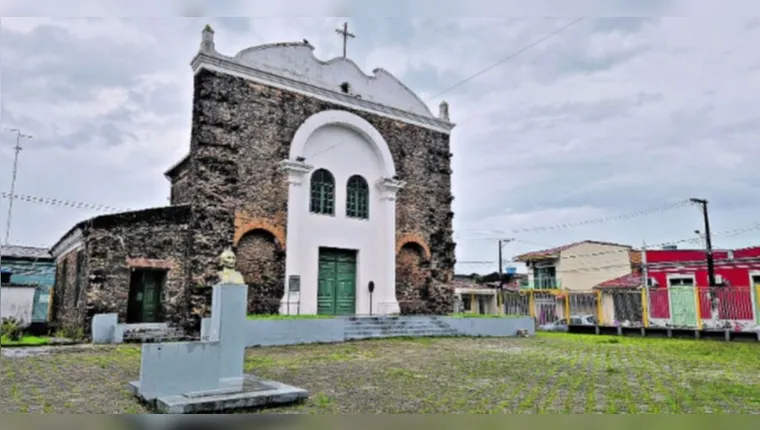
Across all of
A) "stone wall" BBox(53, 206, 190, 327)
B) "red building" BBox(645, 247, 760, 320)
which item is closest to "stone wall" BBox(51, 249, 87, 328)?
"stone wall" BBox(53, 206, 190, 327)

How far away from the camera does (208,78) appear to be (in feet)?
42.2

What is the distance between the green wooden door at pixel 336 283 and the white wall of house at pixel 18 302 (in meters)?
8.62

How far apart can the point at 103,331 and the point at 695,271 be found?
64.2 ft

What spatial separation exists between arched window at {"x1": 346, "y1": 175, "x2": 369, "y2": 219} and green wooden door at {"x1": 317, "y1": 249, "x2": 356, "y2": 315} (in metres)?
1.19

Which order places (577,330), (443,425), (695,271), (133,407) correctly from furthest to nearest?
(695,271), (577,330), (133,407), (443,425)

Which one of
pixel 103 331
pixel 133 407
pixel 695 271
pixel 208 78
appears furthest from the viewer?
pixel 695 271

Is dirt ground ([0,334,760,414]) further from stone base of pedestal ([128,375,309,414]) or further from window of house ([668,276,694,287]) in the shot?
window of house ([668,276,694,287])

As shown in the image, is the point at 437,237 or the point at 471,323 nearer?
the point at 471,323

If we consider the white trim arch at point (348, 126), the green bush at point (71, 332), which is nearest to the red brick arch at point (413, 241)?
the white trim arch at point (348, 126)

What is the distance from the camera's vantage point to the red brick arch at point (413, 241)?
15.9 metres

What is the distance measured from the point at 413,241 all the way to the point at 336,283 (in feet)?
9.56

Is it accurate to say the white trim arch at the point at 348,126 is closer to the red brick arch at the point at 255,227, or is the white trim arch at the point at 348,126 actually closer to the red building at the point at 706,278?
the red brick arch at the point at 255,227

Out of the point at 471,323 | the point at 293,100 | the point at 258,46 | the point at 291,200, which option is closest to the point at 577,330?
the point at 471,323

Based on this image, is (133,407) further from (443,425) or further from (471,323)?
(471,323)
